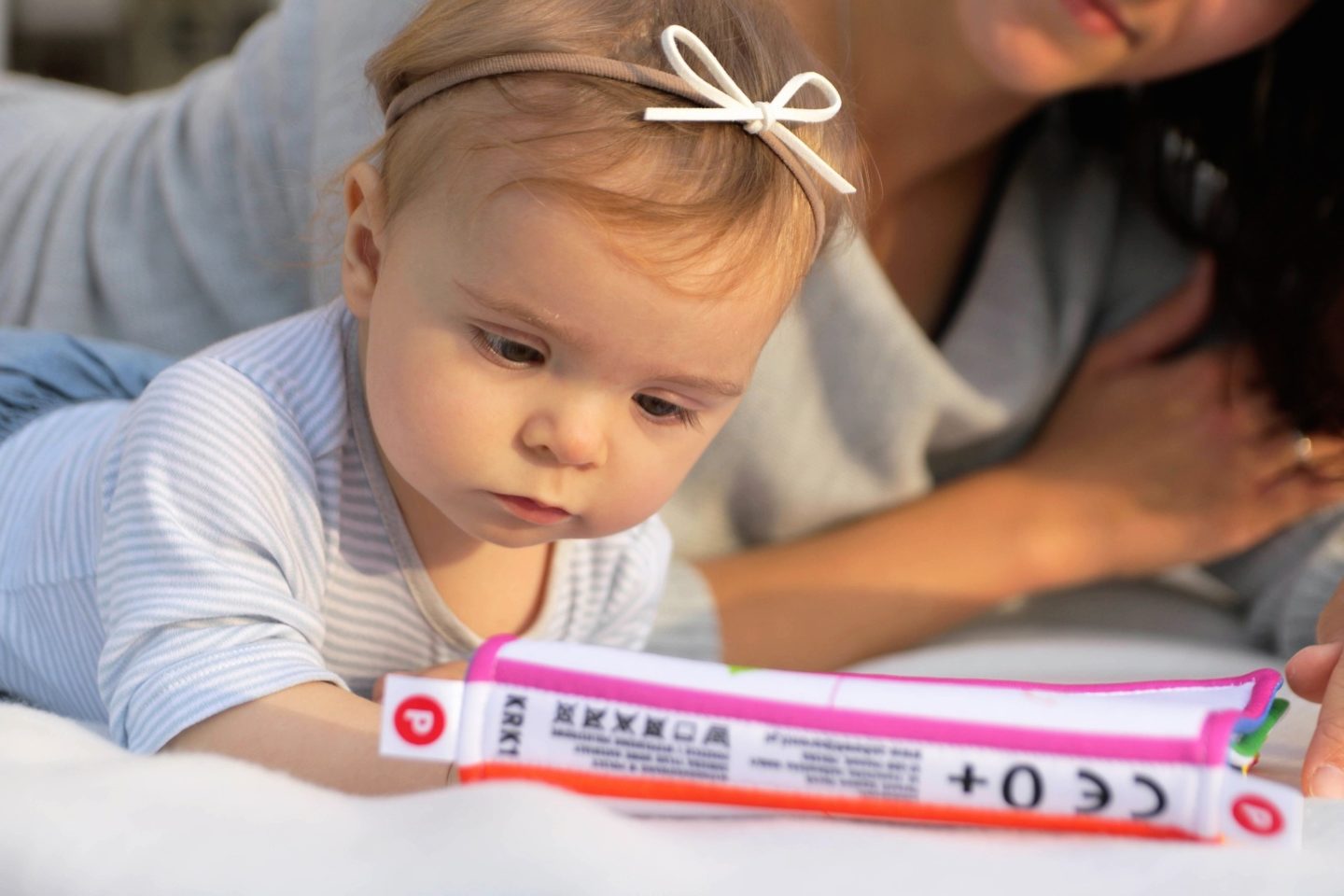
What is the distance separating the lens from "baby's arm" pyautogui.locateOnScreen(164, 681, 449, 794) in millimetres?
550

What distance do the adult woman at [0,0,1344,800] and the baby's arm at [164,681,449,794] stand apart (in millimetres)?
376

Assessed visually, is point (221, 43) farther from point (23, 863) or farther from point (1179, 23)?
point (23, 863)

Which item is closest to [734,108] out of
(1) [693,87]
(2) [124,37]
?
(1) [693,87]

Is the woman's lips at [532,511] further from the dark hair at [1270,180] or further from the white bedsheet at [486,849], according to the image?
the dark hair at [1270,180]

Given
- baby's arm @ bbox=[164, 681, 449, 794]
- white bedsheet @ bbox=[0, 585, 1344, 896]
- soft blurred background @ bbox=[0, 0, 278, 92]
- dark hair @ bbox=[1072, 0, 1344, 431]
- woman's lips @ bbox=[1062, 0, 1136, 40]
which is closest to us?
white bedsheet @ bbox=[0, 585, 1344, 896]

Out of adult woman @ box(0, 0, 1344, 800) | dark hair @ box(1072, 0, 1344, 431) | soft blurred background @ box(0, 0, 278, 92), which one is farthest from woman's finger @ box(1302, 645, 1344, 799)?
soft blurred background @ box(0, 0, 278, 92)

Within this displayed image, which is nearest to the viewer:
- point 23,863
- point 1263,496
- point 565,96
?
point 23,863

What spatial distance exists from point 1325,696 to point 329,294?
0.62m

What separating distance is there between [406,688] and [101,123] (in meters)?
0.83

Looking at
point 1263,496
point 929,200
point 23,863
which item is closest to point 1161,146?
point 929,200

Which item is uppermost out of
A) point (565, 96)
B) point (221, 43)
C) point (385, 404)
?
point (565, 96)

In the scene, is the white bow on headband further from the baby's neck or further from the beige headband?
the baby's neck

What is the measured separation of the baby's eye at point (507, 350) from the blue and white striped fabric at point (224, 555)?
124 mm

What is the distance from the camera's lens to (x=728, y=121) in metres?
0.58
